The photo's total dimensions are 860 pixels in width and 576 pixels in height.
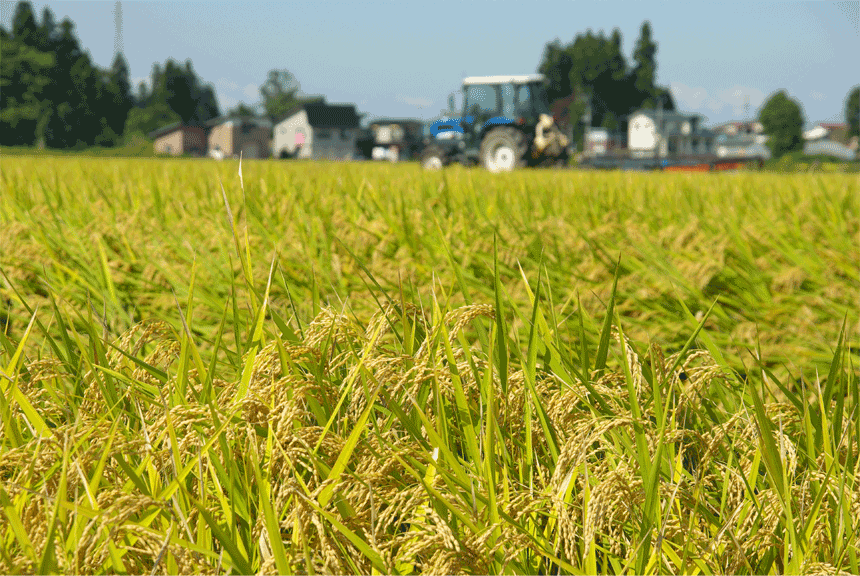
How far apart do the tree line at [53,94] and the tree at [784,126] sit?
5873 cm

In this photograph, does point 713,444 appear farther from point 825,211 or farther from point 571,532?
point 825,211

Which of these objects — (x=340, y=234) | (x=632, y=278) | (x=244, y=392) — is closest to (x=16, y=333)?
(x=340, y=234)

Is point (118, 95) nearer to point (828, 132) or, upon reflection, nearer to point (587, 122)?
point (587, 122)

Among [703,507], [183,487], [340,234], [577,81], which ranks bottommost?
[703,507]

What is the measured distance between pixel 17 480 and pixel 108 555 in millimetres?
201

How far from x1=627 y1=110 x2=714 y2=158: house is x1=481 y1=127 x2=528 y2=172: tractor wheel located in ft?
163

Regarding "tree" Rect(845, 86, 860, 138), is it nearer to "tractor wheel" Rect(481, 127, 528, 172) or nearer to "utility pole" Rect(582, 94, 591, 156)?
"utility pole" Rect(582, 94, 591, 156)

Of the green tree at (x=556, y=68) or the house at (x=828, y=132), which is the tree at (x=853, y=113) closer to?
the house at (x=828, y=132)

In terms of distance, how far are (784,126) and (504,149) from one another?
6231cm

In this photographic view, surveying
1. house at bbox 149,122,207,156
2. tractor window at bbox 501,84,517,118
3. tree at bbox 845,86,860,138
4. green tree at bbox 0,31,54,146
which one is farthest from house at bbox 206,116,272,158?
tree at bbox 845,86,860,138

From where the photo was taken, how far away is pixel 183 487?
0.85m

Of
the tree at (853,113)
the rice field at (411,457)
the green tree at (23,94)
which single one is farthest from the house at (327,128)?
the tree at (853,113)

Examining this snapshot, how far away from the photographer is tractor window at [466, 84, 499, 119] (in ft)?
54.6

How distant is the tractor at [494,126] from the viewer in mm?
15492
